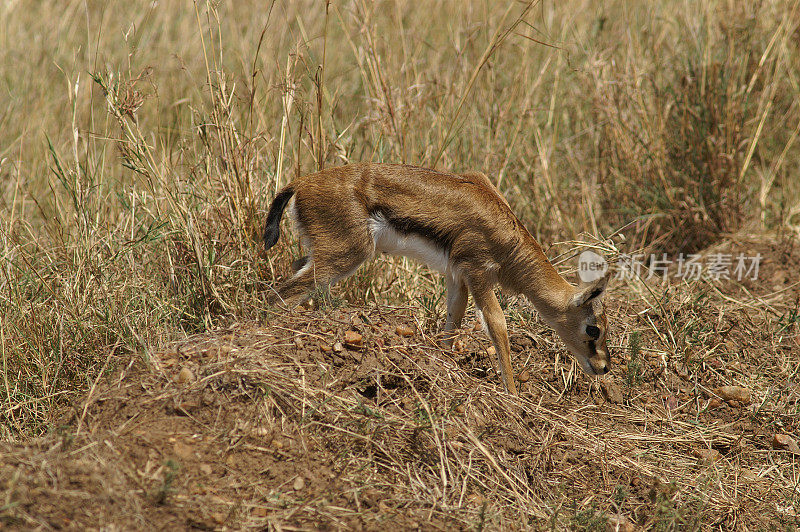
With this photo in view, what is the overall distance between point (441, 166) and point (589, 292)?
2.24 m

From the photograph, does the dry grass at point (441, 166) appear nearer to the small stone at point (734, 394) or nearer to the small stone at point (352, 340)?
the small stone at point (734, 394)

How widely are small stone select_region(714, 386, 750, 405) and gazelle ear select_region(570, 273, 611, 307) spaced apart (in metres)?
1.16

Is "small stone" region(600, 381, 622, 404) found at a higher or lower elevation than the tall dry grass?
lower

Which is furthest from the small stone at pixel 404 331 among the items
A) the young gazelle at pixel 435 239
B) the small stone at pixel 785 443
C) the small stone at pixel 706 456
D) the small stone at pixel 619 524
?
the small stone at pixel 785 443

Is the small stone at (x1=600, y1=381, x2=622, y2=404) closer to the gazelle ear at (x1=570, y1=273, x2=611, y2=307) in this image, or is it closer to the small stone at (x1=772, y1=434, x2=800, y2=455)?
the gazelle ear at (x1=570, y1=273, x2=611, y2=307)

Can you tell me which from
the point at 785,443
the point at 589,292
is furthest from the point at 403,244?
the point at 785,443

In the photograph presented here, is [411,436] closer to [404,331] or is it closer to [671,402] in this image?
[404,331]

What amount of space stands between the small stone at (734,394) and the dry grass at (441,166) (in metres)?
0.12

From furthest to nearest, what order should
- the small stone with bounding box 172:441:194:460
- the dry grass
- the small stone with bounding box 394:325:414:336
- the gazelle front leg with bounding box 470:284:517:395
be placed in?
the gazelle front leg with bounding box 470:284:517:395, the small stone with bounding box 394:325:414:336, the dry grass, the small stone with bounding box 172:441:194:460

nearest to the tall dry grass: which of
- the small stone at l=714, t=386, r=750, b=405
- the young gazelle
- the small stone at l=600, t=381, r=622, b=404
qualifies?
the young gazelle

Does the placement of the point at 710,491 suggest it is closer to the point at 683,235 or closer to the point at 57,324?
the point at 683,235

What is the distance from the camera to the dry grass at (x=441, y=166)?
4.35 meters

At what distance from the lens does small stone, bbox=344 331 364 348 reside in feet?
14.4

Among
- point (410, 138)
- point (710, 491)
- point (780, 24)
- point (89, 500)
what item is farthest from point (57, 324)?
point (780, 24)
